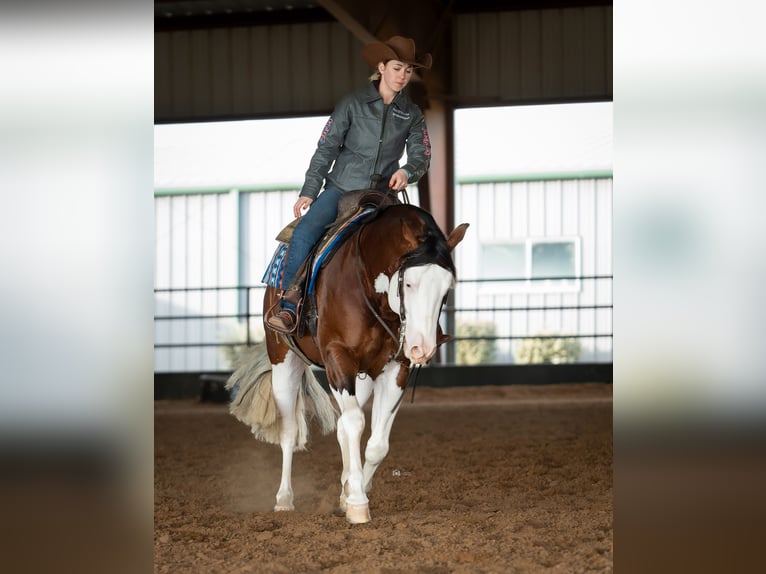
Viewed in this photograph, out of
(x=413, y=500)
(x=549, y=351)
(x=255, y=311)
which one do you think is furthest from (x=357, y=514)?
(x=255, y=311)

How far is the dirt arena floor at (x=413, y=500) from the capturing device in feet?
10.4

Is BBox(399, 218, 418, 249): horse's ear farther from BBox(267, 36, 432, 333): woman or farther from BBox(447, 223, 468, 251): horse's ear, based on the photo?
BBox(267, 36, 432, 333): woman

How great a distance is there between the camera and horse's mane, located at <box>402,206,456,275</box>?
3.42 metres

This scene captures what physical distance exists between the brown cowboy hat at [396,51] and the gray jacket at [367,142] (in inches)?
7.0

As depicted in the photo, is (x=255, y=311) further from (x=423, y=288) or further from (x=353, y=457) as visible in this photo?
(x=423, y=288)

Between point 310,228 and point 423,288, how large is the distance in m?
0.93

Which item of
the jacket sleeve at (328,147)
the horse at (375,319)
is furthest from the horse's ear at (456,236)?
the jacket sleeve at (328,147)

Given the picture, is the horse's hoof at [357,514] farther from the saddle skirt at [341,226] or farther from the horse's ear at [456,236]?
the horse's ear at [456,236]

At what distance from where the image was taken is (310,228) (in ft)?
13.5

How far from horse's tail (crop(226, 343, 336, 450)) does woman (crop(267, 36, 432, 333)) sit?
78 centimetres
